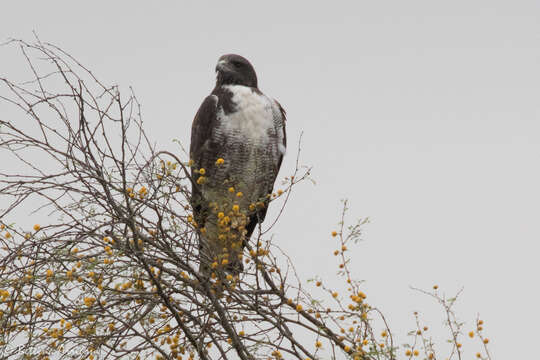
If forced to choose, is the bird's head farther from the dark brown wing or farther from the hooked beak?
the dark brown wing

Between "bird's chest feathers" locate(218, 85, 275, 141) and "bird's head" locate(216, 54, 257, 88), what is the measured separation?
210mm

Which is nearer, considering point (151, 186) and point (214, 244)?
point (151, 186)

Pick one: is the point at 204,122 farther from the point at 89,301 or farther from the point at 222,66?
the point at 89,301

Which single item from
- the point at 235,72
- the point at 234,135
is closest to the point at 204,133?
the point at 234,135

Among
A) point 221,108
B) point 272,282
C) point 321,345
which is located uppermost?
point 221,108

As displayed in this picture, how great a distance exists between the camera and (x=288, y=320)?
400 cm

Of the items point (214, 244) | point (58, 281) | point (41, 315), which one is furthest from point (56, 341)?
point (214, 244)

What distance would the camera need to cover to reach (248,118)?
602 cm

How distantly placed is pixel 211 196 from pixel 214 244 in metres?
1.81

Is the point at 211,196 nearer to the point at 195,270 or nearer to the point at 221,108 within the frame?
the point at 221,108

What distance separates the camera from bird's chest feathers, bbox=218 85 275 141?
600 centimetres

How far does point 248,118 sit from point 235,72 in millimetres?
591

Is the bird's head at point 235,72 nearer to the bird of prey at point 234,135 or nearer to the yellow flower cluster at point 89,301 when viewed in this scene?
the bird of prey at point 234,135

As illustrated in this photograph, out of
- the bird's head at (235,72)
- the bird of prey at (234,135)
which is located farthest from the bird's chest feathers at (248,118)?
the bird's head at (235,72)
